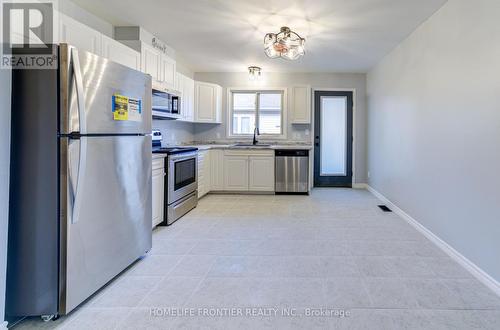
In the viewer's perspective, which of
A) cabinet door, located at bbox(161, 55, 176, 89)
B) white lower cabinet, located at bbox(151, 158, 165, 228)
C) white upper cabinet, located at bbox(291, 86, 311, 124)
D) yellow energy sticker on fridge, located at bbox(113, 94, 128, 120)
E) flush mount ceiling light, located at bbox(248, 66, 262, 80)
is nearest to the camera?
yellow energy sticker on fridge, located at bbox(113, 94, 128, 120)

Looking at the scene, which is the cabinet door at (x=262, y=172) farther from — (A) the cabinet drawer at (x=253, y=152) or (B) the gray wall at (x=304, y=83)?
(B) the gray wall at (x=304, y=83)

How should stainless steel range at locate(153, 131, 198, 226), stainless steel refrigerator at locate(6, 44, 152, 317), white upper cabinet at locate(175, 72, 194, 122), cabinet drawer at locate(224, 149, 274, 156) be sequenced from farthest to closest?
cabinet drawer at locate(224, 149, 274, 156) → white upper cabinet at locate(175, 72, 194, 122) → stainless steel range at locate(153, 131, 198, 226) → stainless steel refrigerator at locate(6, 44, 152, 317)

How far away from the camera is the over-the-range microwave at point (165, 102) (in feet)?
12.9

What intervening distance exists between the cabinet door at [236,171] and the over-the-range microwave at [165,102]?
1.56m

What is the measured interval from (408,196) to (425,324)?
249cm

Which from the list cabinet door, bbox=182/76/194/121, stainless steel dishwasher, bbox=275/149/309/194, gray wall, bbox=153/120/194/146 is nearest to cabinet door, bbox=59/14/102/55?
gray wall, bbox=153/120/194/146

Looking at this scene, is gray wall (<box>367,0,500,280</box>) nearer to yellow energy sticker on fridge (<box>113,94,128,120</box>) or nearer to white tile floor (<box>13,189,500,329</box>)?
white tile floor (<box>13,189,500,329</box>)

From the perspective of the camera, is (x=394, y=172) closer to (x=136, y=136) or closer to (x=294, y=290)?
(x=294, y=290)

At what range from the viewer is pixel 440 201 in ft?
10.1

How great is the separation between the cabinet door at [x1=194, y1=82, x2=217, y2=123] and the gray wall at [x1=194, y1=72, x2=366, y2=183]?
47cm

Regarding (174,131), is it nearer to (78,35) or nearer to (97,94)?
(78,35)

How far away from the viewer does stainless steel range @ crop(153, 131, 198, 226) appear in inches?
146

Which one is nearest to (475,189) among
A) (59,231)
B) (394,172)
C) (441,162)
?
(441,162)

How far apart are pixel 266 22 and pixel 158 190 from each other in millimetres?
2298
